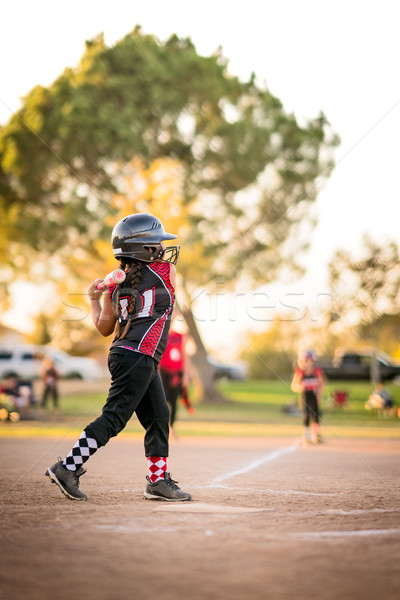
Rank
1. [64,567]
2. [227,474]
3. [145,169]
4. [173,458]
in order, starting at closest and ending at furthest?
[64,567] → [227,474] → [173,458] → [145,169]

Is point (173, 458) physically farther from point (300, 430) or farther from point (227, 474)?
point (300, 430)

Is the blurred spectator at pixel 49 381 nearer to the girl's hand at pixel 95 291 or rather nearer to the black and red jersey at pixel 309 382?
the black and red jersey at pixel 309 382

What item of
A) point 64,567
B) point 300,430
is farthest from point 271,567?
point 300,430

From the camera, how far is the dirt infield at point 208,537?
12.4 ft

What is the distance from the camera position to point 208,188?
32.5 metres

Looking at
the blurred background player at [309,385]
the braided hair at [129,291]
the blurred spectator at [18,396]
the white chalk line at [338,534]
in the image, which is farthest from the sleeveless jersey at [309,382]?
the blurred spectator at [18,396]

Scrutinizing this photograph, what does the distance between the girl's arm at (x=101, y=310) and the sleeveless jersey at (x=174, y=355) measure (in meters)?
7.03

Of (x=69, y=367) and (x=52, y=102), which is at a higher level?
(x=52, y=102)

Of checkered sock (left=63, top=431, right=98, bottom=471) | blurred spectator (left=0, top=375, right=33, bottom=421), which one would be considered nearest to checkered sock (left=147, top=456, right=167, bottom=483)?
checkered sock (left=63, top=431, right=98, bottom=471)

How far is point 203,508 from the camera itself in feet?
20.0

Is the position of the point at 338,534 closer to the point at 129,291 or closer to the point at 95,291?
the point at 129,291

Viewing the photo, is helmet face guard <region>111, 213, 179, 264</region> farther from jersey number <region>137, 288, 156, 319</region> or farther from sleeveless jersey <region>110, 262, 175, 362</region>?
jersey number <region>137, 288, 156, 319</region>

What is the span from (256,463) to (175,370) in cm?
388

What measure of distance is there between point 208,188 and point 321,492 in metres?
26.0
